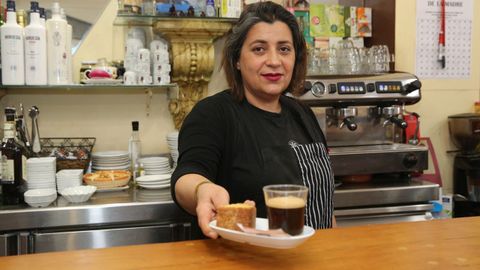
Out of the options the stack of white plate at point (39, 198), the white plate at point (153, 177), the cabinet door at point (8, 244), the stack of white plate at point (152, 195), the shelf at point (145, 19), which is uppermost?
the shelf at point (145, 19)

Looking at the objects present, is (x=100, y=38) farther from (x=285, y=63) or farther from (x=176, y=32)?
(x=285, y=63)

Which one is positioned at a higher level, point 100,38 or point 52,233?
point 100,38

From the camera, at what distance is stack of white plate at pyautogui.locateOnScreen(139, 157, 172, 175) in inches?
96.8

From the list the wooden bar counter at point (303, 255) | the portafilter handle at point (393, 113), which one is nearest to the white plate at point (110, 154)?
the wooden bar counter at point (303, 255)

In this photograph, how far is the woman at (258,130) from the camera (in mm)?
1543

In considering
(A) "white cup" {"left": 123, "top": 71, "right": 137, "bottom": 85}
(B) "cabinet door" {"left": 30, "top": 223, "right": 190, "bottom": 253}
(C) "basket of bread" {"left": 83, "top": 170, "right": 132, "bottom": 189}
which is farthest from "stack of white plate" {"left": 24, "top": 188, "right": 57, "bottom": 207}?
(A) "white cup" {"left": 123, "top": 71, "right": 137, "bottom": 85}

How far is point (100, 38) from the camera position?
2.68m

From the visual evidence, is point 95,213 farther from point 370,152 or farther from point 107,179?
point 370,152

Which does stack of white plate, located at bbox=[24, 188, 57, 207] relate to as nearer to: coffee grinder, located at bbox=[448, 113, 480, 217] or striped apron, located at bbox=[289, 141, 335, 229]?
striped apron, located at bbox=[289, 141, 335, 229]

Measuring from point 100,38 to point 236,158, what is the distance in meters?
1.49

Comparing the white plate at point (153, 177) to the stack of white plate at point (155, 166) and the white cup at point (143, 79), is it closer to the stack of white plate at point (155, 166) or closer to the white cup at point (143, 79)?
the stack of white plate at point (155, 166)

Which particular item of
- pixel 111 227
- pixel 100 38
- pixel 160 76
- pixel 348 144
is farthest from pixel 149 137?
pixel 348 144

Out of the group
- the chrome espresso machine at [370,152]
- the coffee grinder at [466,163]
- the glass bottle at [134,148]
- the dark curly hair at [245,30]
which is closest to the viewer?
the dark curly hair at [245,30]

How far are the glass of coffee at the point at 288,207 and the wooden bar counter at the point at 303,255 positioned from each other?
3.7 inches
